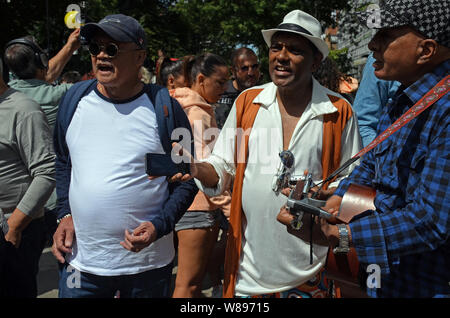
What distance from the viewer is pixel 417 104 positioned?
5.84 ft

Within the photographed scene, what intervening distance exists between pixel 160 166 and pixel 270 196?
717 millimetres

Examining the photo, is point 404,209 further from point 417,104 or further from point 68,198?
point 68,198

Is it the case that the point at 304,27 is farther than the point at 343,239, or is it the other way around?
the point at 304,27

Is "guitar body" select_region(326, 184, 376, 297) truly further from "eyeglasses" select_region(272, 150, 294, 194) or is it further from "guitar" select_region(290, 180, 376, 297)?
"eyeglasses" select_region(272, 150, 294, 194)

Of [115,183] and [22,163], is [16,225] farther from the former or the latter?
[115,183]

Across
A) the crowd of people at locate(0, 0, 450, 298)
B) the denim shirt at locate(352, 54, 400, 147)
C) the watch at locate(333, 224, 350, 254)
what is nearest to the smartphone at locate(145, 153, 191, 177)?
the crowd of people at locate(0, 0, 450, 298)

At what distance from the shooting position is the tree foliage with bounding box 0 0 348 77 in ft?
58.4

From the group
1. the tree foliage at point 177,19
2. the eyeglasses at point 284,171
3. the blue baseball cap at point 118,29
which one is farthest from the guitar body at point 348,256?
the tree foliage at point 177,19

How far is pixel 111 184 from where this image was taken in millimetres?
2613

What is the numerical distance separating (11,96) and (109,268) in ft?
4.54

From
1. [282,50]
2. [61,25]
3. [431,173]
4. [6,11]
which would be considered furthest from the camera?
[61,25]

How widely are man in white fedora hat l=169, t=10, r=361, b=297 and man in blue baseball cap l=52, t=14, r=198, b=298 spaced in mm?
321

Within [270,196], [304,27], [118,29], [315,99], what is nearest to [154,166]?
[270,196]
